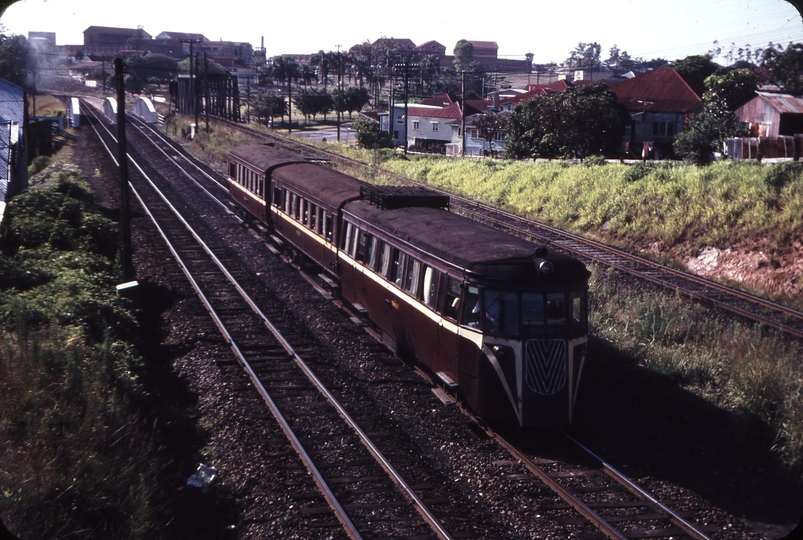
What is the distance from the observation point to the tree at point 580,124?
40.2m

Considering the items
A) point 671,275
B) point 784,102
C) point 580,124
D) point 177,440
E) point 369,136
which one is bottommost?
point 177,440

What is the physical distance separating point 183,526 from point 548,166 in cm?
2601

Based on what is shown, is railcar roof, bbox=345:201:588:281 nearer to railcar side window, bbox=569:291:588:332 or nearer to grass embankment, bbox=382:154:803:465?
railcar side window, bbox=569:291:588:332

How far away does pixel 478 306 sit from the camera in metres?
9.16

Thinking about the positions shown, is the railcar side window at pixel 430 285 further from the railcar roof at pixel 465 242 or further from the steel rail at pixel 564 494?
the steel rail at pixel 564 494

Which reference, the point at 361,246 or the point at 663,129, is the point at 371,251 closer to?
the point at 361,246

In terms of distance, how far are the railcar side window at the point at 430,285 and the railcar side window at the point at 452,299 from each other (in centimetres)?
37

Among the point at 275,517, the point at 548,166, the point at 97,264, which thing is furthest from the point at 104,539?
the point at 548,166

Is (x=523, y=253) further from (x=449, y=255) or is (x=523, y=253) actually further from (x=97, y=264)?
(x=97, y=264)

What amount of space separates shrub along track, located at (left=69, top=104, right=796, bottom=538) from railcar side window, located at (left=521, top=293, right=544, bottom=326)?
70.6 inches

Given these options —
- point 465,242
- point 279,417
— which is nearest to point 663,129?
point 465,242

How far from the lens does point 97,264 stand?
16.3m

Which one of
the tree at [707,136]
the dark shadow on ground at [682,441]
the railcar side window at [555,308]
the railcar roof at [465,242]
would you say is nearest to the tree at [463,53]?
the tree at [707,136]

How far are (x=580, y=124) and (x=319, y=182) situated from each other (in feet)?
90.2
